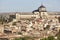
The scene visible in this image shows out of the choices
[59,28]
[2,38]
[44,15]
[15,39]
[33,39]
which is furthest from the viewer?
[44,15]

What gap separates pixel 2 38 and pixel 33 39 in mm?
4537

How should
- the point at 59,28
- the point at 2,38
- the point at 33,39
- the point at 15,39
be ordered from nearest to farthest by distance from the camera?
the point at 2,38
the point at 15,39
the point at 33,39
the point at 59,28

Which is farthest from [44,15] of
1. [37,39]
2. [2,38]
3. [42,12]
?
[2,38]

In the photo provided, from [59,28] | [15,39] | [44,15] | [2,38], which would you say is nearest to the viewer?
[2,38]

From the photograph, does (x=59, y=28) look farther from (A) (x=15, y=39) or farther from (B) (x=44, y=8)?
(B) (x=44, y=8)

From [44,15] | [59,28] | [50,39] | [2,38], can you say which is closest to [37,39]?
[50,39]

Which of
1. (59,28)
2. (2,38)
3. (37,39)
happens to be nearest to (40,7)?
(59,28)

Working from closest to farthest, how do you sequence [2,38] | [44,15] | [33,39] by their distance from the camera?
1. [2,38]
2. [33,39]
3. [44,15]

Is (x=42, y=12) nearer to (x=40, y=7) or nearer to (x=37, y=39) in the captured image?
(x=40, y=7)

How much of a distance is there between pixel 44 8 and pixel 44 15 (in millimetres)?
3457

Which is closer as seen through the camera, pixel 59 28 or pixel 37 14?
pixel 59 28

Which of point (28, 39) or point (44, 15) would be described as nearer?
point (28, 39)

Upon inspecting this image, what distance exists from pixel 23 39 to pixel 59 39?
2.62 m

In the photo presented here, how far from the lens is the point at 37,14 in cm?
6581
